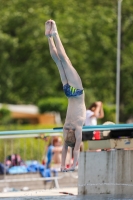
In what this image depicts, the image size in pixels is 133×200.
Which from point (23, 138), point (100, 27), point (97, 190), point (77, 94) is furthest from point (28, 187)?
point (100, 27)

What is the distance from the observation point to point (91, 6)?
46062 millimetres

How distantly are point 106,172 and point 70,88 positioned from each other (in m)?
2.23

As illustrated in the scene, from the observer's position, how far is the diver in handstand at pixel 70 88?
10.6 metres

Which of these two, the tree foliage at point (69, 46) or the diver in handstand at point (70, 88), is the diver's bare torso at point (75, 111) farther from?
the tree foliage at point (69, 46)

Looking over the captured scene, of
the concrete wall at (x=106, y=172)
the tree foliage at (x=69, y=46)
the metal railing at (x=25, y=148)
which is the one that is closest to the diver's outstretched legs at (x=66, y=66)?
the concrete wall at (x=106, y=172)

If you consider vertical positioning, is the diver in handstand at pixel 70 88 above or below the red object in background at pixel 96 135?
above

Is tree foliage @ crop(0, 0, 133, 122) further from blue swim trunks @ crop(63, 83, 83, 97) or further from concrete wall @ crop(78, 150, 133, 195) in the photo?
blue swim trunks @ crop(63, 83, 83, 97)

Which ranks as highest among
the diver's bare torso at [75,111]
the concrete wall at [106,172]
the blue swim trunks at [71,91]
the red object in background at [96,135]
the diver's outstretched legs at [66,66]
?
the diver's outstretched legs at [66,66]

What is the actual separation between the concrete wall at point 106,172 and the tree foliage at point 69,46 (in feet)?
97.5

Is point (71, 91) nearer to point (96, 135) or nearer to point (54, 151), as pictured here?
point (96, 135)

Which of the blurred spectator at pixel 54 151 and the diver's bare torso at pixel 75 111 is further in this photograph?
the blurred spectator at pixel 54 151

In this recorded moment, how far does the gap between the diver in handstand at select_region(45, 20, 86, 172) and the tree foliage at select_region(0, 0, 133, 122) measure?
31.5 m

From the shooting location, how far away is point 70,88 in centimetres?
1062

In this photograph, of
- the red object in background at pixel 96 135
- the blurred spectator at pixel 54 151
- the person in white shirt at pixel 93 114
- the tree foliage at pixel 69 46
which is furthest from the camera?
the tree foliage at pixel 69 46
